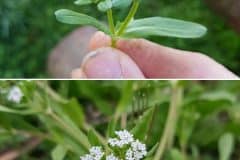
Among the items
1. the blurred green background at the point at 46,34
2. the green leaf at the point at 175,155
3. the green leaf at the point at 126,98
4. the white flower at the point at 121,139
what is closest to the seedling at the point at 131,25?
the white flower at the point at 121,139

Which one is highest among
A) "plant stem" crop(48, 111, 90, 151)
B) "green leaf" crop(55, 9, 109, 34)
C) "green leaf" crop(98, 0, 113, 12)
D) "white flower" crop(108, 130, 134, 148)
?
"green leaf" crop(98, 0, 113, 12)

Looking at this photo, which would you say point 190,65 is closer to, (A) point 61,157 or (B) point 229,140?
(A) point 61,157

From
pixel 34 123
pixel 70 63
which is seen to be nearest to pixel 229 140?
pixel 34 123

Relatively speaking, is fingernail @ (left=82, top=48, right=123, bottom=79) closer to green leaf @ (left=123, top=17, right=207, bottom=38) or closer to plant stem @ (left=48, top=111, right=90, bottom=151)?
green leaf @ (left=123, top=17, right=207, bottom=38)

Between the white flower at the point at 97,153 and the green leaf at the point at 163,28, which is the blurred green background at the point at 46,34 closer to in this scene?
the green leaf at the point at 163,28

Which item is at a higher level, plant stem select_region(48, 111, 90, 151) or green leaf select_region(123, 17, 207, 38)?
green leaf select_region(123, 17, 207, 38)

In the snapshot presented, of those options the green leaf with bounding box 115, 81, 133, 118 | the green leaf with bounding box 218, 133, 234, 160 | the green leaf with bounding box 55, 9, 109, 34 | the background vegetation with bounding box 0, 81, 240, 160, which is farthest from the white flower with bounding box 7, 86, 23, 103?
the green leaf with bounding box 218, 133, 234, 160
